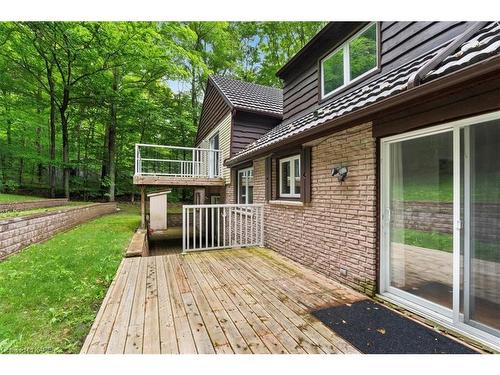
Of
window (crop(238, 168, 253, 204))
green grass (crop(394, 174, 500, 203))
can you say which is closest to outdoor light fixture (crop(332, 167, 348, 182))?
green grass (crop(394, 174, 500, 203))

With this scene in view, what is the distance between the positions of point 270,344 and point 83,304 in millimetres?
2276

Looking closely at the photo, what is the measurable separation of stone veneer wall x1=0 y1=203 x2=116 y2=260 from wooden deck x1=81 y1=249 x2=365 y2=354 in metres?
2.01

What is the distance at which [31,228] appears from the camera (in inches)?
208

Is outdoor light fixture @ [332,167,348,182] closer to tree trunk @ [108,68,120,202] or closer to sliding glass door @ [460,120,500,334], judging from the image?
sliding glass door @ [460,120,500,334]

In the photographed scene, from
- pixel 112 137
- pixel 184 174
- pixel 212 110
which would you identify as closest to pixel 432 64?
pixel 184 174

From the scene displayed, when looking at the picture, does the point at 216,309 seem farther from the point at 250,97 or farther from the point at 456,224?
the point at 250,97

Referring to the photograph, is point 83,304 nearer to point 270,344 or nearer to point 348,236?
point 270,344

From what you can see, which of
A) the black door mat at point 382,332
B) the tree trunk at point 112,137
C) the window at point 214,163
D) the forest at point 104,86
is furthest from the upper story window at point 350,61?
the tree trunk at point 112,137

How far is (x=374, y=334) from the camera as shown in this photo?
88.9 inches

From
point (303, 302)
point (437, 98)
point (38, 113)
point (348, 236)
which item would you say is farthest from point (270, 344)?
point (38, 113)

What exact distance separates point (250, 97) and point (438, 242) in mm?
7925

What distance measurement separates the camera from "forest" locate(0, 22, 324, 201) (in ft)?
34.7

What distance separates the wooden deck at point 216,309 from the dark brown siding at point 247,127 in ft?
15.7
